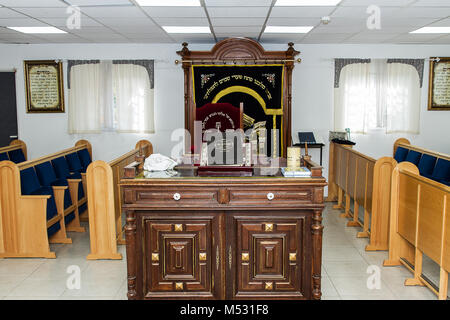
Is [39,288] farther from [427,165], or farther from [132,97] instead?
[427,165]

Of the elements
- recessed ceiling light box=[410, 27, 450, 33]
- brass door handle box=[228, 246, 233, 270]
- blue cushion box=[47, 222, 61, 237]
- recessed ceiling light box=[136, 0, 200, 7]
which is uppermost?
recessed ceiling light box=[136, 0, 200, 7]

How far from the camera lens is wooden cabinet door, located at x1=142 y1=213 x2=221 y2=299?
120 inches

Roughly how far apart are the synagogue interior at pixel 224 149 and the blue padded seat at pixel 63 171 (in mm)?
20

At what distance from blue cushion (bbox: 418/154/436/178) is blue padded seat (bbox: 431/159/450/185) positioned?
0.11 metres

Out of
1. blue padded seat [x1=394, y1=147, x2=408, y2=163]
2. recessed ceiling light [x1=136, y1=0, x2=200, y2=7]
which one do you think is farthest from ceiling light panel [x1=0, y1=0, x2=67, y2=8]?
blue padded seat [x1=394, y1=147, x2=408, y2=163]

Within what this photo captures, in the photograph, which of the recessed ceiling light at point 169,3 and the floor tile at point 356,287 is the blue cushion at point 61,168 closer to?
the recessed ceiling light at point 169,3

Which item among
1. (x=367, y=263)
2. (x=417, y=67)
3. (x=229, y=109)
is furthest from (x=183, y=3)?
(x=417, y=67)

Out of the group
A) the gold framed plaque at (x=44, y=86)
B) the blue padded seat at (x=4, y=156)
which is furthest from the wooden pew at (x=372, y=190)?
the blue padded seat at (x=4, y=156)

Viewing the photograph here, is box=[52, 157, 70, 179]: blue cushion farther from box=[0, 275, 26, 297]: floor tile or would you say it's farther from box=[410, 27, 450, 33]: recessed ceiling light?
box=[410, 27, 450, 33]: recessed ceiling light

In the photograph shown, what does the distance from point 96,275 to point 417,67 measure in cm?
597

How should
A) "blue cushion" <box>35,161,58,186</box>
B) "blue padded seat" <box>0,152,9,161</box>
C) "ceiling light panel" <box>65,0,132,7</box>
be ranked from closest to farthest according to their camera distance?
"ceiling light panel" <box>65,0,132,7</box> < "blue cushion" <box>35,161,58,186</box> < "blue padded seat" <box>0,152,9,161</box>

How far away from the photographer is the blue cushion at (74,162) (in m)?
6.19

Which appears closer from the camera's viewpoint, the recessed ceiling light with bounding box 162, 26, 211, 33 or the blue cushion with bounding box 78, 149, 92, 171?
the recessed ceiling light with bounding box 162, 26, 211, 33

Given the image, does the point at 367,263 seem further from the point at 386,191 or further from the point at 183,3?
the point at 183,3
